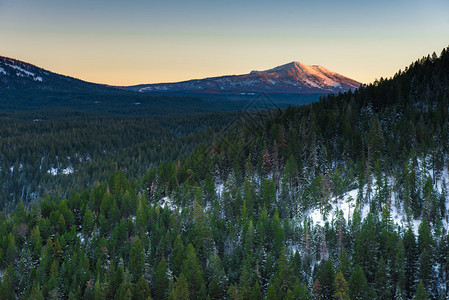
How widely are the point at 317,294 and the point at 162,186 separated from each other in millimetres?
56150

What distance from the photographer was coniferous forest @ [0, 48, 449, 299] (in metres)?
58.4

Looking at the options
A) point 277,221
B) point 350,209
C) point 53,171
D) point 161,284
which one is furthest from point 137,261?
point 53,171

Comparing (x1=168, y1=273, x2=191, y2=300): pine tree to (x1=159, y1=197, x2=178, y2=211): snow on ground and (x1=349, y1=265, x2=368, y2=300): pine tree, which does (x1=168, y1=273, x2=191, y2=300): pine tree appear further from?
(x1=159, y1=197, x2=178, y2=211): snow on ground

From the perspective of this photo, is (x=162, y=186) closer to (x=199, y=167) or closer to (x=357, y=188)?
(x=199, y=167)

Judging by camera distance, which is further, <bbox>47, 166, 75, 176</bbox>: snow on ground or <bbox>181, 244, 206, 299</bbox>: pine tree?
<bbox>47, 166, 75, 176</bbox>: snow on ground

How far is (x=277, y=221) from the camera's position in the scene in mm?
72000

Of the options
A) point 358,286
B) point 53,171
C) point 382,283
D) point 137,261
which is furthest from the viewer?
point 53,171

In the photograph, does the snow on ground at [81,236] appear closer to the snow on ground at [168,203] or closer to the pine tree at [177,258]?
the snow on ground at [168,203]

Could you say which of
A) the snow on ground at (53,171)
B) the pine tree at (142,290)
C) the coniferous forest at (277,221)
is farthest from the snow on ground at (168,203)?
the snow on ground at (53,171)

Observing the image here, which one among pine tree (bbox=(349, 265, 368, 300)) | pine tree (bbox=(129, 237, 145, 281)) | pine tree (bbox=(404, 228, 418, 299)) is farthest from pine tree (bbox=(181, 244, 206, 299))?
pine tree (bbox=(404, 228, 418, 299))

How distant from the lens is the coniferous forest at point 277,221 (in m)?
58.4

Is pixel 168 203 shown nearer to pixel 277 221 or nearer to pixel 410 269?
pixel 277 221

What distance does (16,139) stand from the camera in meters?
198

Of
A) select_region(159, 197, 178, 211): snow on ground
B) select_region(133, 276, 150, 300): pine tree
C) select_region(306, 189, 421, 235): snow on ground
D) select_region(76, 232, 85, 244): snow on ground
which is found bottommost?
select_region(76, 232, 85, 244): snow on ground
